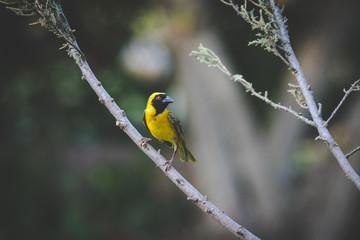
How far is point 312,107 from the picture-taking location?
1.93m

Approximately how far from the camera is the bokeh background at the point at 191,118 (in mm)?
7312

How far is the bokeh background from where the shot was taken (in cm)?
731

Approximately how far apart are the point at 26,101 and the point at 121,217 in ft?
10.4

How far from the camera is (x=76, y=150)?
10.6m

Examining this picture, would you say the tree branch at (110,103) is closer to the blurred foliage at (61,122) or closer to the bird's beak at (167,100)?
the bird's beak at (167,100)

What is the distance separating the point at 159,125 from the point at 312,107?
167 centimetres

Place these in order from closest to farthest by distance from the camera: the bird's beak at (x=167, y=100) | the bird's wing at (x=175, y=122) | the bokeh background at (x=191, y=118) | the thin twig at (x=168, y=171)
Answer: the thin twig at (x=168, y=171) < the bird's beak at (x=167, y=100) < the bird's wing at (x=175, y=122) < the bokeh background at (x=191, y=118)

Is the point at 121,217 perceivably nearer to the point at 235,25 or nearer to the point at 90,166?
the point at 90,166

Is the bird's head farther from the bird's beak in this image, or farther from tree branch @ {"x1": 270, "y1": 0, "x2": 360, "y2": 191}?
tree branch @ {"x1": 270, "y1": 0, "x2": 360, "y2": 191}

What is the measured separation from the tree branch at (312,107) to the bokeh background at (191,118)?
5.20 meters

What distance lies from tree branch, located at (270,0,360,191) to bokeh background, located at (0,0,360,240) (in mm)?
5203

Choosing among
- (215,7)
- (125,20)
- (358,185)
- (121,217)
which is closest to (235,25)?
(215,7)

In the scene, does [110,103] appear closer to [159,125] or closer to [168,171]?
[168,171]

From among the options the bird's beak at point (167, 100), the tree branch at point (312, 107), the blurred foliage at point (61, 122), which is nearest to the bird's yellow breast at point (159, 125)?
the bird's beak at point (167, 100)
